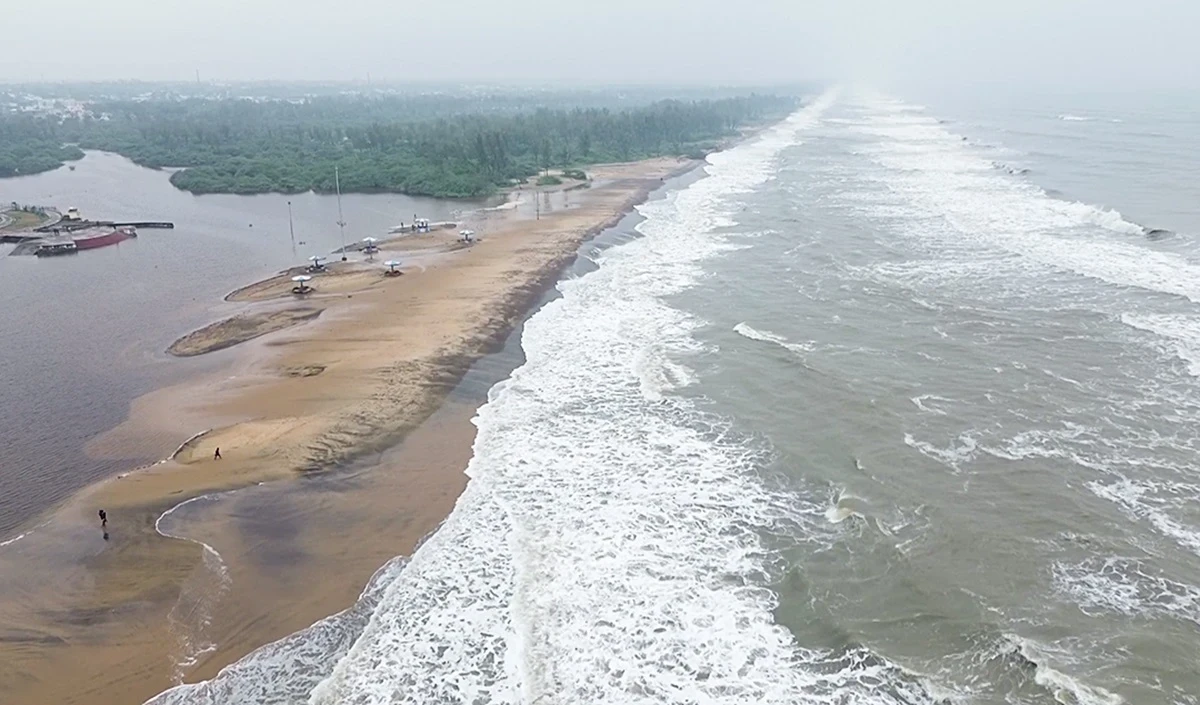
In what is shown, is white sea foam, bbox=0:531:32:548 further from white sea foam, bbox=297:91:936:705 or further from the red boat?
the red boat

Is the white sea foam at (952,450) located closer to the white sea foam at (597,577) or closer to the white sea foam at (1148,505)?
the white sea foam at (1148,505)

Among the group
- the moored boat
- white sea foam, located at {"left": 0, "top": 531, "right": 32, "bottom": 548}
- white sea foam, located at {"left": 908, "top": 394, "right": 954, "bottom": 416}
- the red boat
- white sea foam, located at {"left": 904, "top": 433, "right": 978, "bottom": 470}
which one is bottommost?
white sea foam, located at {"left": 0, "top": 531, "right": 32, "bottom": 548}

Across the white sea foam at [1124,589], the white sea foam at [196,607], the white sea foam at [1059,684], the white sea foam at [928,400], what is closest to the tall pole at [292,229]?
Answer: the white sea foam at [196,607]

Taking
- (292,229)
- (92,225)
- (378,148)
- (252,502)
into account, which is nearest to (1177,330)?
(252,502)

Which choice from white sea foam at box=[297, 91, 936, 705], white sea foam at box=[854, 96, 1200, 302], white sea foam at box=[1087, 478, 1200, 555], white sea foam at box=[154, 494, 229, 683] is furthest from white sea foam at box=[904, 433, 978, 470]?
white sea foam at box=[854, 96, 1200, 302]

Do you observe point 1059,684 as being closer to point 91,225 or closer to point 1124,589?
point 1124,589

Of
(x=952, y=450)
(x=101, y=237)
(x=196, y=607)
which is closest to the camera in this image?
(x=196, y=607)
